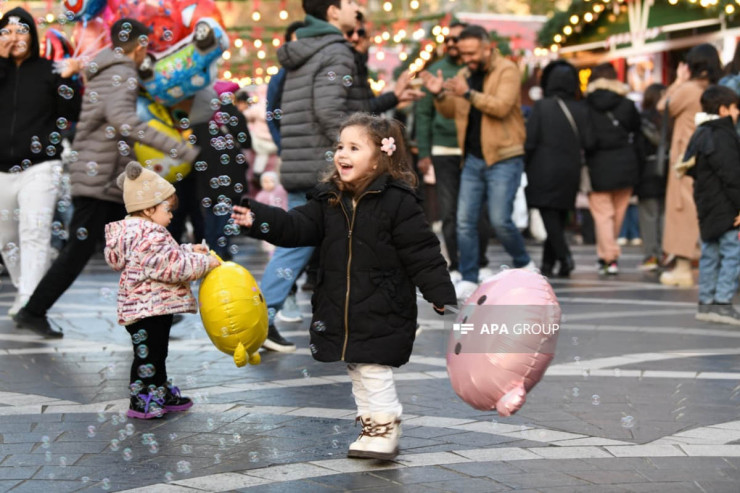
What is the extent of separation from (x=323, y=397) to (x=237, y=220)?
143 centimetres

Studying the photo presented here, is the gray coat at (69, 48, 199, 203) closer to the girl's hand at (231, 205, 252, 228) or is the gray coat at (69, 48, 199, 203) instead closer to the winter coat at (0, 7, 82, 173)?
the winter coat at (0, 7, 82, 173)

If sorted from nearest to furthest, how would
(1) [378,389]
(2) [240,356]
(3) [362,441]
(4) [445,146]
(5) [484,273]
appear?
(3) [362,441]
(1) [378,389]
(2) [240,356]
(4) [445,146]
(5) [484,273]

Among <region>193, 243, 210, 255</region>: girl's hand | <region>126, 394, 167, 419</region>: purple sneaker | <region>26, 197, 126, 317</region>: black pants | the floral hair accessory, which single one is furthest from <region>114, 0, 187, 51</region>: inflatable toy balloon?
the floral hair accessory

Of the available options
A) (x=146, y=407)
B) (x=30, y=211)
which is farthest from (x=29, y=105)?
(x=146, y=407)

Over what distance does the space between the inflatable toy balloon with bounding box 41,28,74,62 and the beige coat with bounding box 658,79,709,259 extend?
5.36 metres

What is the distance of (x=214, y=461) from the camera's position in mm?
4531

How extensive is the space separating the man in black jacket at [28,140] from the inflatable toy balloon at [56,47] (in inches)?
42.4

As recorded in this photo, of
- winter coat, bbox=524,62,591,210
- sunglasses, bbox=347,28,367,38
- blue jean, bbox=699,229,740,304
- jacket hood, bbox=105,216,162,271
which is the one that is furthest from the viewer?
winter coat, bbox=524,62,591,210

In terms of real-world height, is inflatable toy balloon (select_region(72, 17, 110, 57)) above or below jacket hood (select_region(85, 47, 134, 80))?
above

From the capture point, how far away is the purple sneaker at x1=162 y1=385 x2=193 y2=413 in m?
5.53

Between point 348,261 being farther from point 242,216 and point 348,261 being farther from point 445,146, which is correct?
point 445,146

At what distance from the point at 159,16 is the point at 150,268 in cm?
350

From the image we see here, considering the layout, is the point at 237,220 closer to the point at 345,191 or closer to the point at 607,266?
the point at 345,191

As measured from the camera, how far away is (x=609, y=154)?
477 inches
